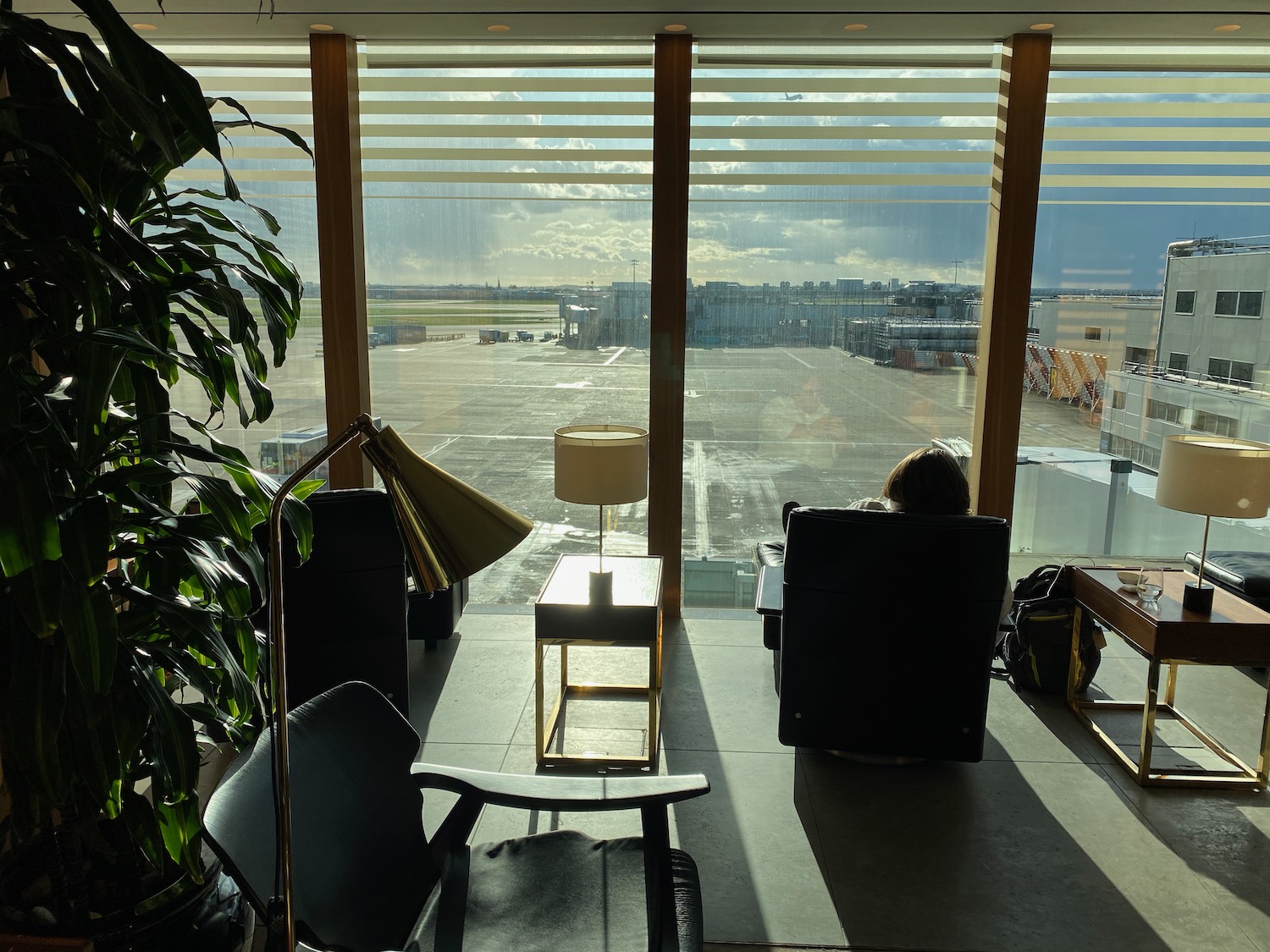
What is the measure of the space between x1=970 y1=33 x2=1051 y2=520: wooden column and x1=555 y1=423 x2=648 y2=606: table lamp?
216cm

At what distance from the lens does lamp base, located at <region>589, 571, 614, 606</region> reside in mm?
3385

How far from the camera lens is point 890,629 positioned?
3.01 meters

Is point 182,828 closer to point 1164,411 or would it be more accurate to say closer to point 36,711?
point 36,711

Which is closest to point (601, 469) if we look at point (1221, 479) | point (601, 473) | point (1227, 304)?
point (601, 473)

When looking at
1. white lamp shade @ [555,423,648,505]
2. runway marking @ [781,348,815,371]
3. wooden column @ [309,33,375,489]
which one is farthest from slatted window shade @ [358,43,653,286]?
white lamp shade @ [555,423,648,505]

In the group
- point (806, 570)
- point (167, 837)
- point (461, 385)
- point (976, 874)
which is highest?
point (461, 385)

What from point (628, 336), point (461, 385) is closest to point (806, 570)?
point (628, 336)

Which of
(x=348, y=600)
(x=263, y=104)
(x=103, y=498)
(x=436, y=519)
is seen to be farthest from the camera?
(x=263, y=104)

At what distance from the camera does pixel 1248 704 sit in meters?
3.92

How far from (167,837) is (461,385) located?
11.1 feet

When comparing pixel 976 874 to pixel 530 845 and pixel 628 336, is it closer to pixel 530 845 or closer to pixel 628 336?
pixel 530 845

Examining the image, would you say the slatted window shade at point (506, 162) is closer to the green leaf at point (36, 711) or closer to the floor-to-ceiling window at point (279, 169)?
the floor-to-ceiling window at point (279, 169)

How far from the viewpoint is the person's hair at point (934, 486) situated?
3.11 meters

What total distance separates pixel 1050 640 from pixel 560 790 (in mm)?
2731
